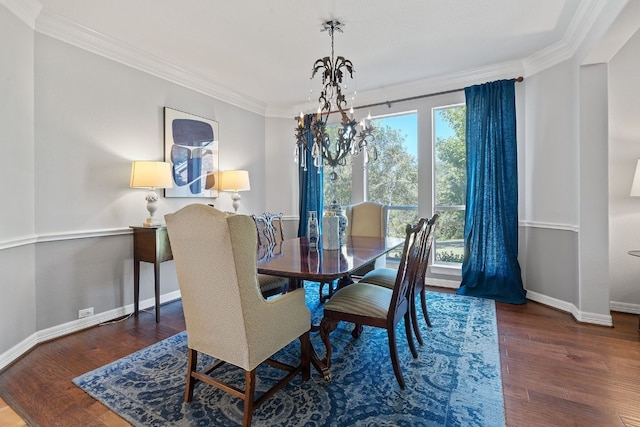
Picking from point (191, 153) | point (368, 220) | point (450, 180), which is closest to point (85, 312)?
point (191, 153)

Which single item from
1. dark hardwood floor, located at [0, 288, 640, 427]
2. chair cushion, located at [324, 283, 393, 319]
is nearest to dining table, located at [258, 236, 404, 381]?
chair cushion, located at [324, 283, 393, 319]

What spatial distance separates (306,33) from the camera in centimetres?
274

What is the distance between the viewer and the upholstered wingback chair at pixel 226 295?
136cm

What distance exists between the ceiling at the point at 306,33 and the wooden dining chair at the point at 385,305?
182 cm

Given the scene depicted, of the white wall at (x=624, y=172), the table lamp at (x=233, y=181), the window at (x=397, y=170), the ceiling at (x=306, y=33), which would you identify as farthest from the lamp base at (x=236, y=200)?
the white wall at (x=624, y=172)

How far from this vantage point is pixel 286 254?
2299 millimetres

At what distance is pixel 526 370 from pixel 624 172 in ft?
7.80

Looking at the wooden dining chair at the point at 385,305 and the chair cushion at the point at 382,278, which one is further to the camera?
the chair cushion at the point at 382,278

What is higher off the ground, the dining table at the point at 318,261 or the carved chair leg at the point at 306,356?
the dining table at the point at 318,261

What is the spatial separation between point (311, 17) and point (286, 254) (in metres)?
1.94

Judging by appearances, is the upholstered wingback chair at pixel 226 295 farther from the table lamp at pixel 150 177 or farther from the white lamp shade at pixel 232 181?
the white lamp shade at pixel 232 181

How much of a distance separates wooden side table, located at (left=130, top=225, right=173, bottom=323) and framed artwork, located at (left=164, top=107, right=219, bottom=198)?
0.61m

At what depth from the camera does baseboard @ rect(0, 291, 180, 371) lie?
7.00 ft

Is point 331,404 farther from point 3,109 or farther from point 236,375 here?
point 3,109
